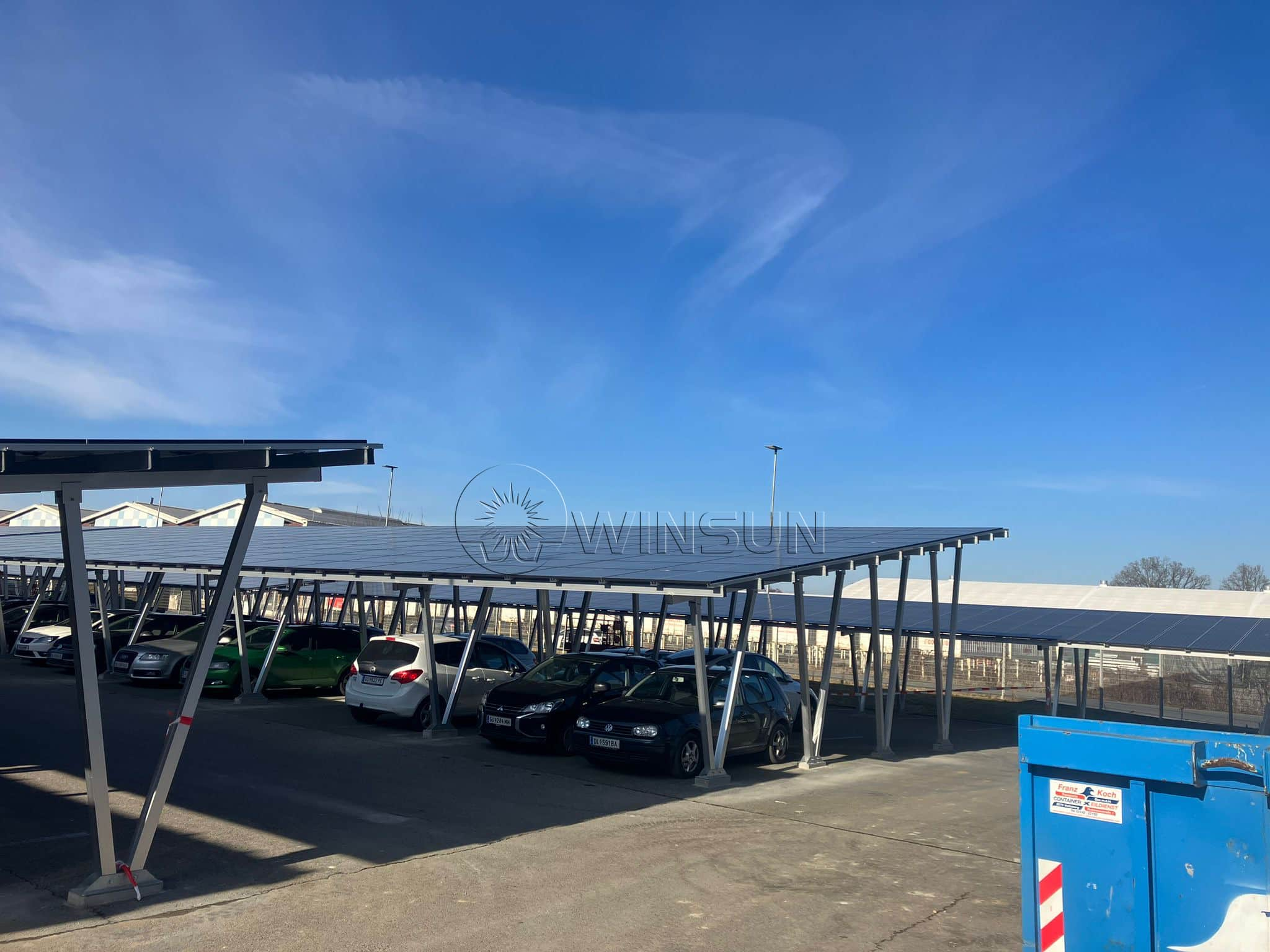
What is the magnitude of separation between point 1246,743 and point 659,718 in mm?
8726

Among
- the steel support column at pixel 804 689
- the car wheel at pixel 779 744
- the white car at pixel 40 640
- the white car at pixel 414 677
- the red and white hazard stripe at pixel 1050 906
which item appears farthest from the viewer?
the white car at pixel 40 640

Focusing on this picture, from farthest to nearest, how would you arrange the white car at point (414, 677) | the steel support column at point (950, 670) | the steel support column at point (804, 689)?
the steel support column at point (950, 670)
the white car at point (414, 677)
the steel support column at point (804, 689)

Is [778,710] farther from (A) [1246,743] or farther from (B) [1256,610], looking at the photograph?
(B) [1256,610]

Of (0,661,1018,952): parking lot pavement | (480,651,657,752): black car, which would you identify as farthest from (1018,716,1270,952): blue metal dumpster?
(480,651,657,752): black car

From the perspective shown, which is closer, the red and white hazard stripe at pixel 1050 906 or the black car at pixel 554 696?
the red and white hazard stripe at pixel 1050 906

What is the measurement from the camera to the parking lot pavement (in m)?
6.18

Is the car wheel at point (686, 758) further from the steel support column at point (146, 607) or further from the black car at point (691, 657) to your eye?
the steel support column at point (146, 607)

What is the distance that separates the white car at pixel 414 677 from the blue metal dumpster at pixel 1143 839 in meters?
12.1

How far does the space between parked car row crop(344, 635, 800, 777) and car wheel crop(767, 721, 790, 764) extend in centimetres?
2

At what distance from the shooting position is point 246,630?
2172cm

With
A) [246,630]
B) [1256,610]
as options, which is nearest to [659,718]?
[246,630]

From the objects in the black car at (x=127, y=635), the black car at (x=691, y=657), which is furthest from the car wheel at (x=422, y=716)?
the black car at (x=127, y=635)

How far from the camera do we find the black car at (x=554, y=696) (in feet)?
43.9

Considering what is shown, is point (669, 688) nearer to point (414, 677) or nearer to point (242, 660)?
point (414, 677)
